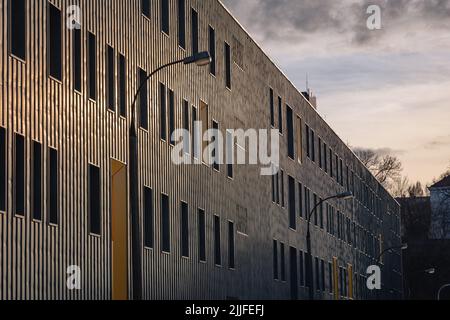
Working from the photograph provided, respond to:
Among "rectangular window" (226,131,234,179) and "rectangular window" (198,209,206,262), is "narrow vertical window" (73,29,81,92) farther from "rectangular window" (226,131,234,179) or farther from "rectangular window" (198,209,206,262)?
"rectangular window" (226,131,234,179)

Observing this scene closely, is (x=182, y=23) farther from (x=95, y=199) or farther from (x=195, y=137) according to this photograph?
(x=95, y=199)

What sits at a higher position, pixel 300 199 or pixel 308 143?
pixel 308 143

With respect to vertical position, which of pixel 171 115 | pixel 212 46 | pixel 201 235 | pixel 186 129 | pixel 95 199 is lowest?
pixel 201 235

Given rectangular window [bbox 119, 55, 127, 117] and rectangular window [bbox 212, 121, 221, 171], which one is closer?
rectangular window [bbox 119, 55, 127, 117]

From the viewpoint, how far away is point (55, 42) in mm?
26656

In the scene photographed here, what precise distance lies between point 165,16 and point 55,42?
9928 millimetres

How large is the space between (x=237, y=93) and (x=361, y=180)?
40644 millimetres

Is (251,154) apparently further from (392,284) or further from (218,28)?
(392,284)

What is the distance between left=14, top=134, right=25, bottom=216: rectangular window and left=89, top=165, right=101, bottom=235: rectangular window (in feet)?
14.3

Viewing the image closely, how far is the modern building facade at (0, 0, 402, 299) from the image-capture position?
80.0 feet

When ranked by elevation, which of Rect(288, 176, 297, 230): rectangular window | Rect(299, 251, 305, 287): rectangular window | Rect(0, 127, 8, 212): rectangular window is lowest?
Rect(299, 251, 305, 287): rectangular window

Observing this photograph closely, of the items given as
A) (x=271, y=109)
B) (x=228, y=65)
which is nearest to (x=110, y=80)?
(x=228, y=65)

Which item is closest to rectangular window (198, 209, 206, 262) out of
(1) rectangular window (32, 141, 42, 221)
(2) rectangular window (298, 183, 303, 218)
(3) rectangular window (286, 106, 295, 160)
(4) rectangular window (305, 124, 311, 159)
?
(1) rectangular window (32, 141, 42, 221)

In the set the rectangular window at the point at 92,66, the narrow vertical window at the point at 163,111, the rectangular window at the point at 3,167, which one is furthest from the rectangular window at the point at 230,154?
the rectangular window at the point at 3,167
